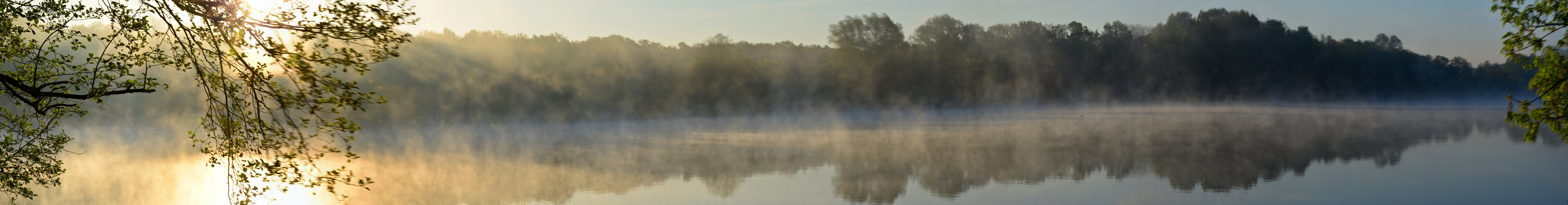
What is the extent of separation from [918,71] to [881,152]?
24.1 meters

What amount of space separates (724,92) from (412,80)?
14426mm

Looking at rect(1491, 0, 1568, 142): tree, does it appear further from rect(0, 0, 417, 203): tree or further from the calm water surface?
rect(0, 0, 417, 203): tree

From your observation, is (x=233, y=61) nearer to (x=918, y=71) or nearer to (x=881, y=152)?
(x=881, y=152)

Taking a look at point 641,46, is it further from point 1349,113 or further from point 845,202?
point 1349,113

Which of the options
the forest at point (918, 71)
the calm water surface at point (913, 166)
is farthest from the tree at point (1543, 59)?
the forest at point (918, 71)

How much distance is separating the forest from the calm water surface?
504cm

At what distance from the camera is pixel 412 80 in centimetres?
3525

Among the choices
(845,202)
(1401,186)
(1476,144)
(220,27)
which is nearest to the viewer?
(220,27)

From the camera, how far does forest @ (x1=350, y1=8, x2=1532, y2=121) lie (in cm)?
3703

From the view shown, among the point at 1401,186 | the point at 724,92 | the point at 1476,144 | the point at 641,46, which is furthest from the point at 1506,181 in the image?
the point at 641,46

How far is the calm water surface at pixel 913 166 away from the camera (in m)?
12.4

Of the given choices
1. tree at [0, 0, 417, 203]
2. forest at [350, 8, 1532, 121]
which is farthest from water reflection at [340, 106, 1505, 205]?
tree at [0, 0, 417, 203]

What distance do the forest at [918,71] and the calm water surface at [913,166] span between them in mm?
5035

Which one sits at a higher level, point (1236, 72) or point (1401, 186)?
point (1236, 72)
